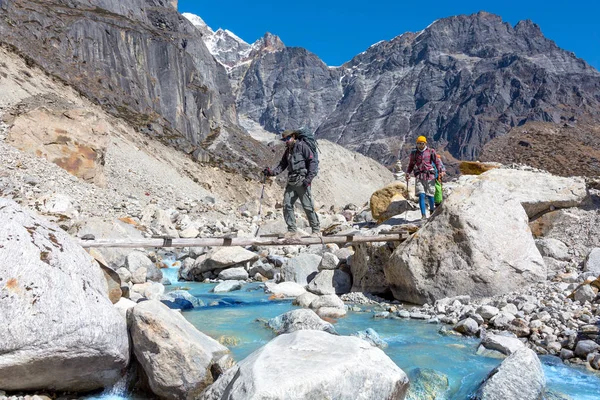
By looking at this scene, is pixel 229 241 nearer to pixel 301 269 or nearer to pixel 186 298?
pixel 186 298

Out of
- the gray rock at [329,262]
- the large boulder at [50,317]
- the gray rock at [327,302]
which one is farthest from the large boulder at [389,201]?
the large boulder at [50,317]

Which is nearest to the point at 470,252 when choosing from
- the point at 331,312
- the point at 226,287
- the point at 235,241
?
the point at 331,312

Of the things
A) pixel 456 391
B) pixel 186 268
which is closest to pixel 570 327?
pixel 456 391

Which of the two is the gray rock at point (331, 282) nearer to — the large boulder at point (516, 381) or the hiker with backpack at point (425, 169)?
the hiker with backpack at point (425, 169)

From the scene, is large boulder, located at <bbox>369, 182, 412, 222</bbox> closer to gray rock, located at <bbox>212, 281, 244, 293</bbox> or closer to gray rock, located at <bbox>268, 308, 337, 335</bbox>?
gray rock, located at <bbox>212, 281, 244, 293</bbox>

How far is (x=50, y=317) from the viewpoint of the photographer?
412 centimetres

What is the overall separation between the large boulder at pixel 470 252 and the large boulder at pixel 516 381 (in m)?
3.49

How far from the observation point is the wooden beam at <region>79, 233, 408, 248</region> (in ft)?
26.6

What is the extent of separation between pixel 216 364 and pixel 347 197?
208ft

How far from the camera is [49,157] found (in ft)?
69.4

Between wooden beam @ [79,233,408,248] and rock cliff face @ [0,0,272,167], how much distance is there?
140 ft

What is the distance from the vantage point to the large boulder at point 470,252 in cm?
805

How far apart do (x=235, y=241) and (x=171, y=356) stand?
4392 millimetres

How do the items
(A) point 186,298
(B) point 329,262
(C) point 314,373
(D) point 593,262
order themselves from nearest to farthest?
(C) point 314,373 < (D) point 593,262 < (A) point 186,298 < (B) point 329,262
